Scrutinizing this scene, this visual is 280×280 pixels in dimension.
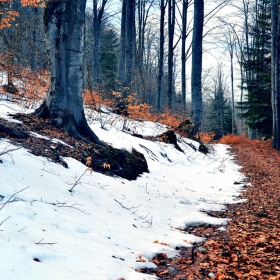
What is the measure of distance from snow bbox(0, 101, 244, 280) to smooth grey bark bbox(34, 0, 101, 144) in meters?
1.45

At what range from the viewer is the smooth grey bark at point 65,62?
5324mm

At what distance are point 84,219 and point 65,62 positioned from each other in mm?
3640

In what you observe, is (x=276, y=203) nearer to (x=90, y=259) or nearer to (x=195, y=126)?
(x=90, y=259)

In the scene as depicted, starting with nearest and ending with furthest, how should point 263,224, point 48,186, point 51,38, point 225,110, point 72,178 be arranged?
point 48,186 < point 263,224 < point 72,178 < point 51,38 < point 225,110

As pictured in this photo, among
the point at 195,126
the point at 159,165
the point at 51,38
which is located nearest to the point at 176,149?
the point at 159,165

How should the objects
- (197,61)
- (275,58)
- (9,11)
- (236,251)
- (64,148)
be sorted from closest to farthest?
(236,251)
(64,148)
(9,11)
(197,61)
(275,58)

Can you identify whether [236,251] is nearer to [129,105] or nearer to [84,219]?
[84,219]

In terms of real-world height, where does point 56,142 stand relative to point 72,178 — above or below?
above

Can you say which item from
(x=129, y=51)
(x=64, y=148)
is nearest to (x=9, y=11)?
(x=129, y=51)

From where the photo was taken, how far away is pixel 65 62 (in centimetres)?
548

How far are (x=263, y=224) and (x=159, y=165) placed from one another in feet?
12.4

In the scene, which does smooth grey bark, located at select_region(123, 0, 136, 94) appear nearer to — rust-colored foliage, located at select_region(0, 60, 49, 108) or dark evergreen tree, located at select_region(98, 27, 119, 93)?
rust-colored foliage, located at select_region(0, 60, 49, 108)

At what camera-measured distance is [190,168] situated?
8.34 metres

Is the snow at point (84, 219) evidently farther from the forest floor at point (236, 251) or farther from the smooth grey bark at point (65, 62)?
the smooth grey bark at point (65, 62)
